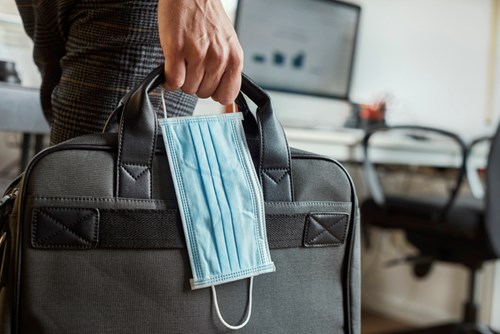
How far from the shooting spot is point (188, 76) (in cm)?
67

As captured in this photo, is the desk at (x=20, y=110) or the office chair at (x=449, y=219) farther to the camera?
the office chair at (x=449, y=219)

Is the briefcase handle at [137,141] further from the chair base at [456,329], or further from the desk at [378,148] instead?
the chair base at [456,329]

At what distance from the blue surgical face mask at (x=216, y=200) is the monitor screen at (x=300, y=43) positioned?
146cm

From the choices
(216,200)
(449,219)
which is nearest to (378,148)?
(449,219)

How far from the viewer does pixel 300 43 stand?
227 cm

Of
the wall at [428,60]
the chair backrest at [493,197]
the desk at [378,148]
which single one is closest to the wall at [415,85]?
the wall at [428,60]

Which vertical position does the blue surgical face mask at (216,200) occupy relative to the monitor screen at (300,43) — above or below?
above

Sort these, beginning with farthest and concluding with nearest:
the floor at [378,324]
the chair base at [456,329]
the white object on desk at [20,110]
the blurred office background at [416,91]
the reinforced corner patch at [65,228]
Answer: the blurred office background at [416,91] < the floor at [378,324] < the chair base at [456,329] < the white object on desk at [20,110] < the reinforced corner patch at [65,228]

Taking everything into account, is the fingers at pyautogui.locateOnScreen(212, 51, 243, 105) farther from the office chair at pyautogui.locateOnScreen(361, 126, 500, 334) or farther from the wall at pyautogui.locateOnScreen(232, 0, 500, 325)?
the wall at pyautogui.locateOnScreen(232, 0, 500, 325)

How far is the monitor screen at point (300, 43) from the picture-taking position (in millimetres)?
2127

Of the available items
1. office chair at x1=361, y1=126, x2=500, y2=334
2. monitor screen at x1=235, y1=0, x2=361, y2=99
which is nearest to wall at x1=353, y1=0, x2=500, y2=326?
monitor screen at x1=235, y1=0, x2=361, y2=99

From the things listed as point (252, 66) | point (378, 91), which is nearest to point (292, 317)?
point (252, 66)

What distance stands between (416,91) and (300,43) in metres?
0.76

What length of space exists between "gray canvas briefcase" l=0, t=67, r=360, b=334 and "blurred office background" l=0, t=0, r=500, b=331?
1.61 meters
